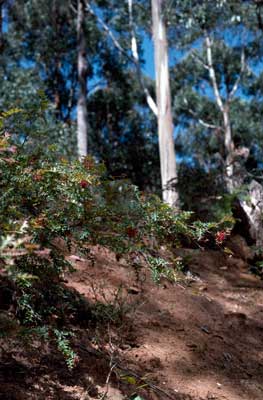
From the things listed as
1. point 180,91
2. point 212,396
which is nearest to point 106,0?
point 180,91

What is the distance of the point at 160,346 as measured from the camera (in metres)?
3.24

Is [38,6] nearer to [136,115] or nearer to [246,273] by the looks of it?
[136,115]

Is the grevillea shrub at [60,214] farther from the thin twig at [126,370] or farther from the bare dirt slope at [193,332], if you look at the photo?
the bare dirt slope at [193,332]

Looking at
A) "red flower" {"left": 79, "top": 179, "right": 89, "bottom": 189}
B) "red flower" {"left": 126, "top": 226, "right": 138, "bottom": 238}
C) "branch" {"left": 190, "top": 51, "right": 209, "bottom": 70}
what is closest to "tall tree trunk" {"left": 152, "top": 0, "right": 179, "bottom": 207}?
"red flower" {"left": 126, "top": 226, "right": 138, "bottom": 238}

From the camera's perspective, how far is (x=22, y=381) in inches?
93.0

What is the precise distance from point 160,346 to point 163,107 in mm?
5156

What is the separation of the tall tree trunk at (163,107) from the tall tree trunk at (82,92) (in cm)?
441

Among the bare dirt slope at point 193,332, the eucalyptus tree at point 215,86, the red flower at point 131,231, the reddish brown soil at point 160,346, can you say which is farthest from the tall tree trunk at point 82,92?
the red flower at point 131,231

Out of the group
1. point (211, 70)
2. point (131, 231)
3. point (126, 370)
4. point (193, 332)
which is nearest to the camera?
point (131, 231)

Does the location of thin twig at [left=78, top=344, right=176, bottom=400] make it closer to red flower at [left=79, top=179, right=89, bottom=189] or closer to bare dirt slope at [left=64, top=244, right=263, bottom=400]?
bare dirt slope at [left=64, top=244, right=263, bottom=400]

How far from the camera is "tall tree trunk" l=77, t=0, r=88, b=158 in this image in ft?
40.2

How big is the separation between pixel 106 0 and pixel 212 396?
14270 mm

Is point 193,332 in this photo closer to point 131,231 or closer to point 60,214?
point 131,231

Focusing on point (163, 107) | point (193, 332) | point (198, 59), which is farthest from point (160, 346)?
point (198, 59)
